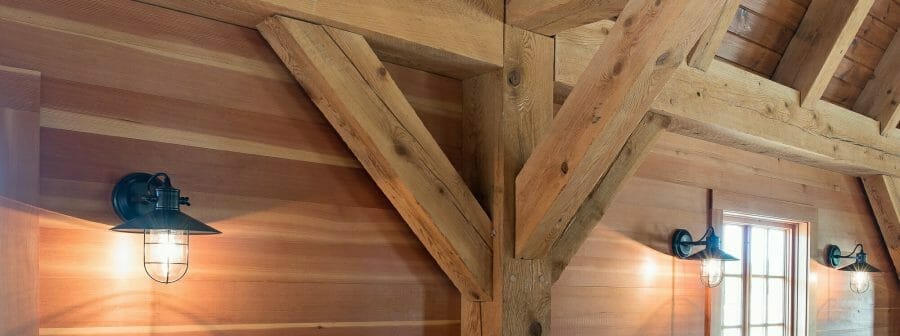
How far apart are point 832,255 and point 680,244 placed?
59.7 inches

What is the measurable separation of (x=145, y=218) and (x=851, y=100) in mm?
4193

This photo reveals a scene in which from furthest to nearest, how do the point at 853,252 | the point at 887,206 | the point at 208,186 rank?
the point at 887,206 < the point at 853,252 < the point at 208,186

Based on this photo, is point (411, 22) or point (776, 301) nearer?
point (411, 22)

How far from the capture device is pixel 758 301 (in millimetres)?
4672

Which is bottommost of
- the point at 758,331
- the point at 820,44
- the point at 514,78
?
the point at 758,331

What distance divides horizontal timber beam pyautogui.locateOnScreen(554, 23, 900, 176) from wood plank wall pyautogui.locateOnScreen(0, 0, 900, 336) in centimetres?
83

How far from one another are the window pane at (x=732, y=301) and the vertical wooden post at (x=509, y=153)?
A: 1.73 m

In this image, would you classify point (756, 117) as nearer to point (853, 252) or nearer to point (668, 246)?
point (668, 246)

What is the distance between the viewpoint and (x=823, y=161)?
4445mm

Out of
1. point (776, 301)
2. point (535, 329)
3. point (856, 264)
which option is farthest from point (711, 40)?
point (856, 264)

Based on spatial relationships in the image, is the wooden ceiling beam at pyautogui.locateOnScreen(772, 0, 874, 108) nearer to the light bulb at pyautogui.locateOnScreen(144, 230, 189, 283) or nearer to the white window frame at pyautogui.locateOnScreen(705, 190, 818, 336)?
the white window frame at pyautogui.locateOnScreen(705, 190, 818, 336)

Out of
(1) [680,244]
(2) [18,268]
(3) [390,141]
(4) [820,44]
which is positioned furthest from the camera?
(4) [820,44]

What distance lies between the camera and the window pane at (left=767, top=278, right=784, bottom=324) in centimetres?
478

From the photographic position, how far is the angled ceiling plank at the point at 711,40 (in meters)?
3.49
